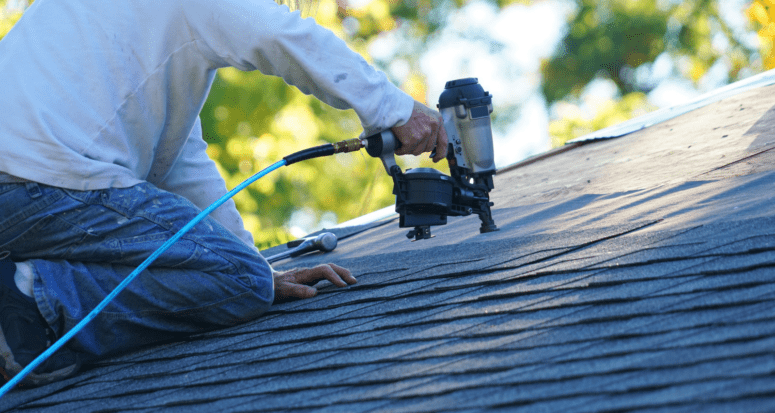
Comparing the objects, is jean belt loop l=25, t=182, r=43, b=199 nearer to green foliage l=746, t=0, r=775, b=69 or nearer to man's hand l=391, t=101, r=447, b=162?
man's hand l=391, t=101, r=447, b=162

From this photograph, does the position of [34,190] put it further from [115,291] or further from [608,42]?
[608,42]

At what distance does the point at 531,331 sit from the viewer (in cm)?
135

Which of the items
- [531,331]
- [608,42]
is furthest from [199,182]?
[608,42]

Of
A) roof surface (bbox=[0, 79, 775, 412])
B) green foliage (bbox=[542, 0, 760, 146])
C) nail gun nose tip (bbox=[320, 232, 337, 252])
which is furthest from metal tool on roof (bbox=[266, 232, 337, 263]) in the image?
green foliage (bbox=[542, 0, 760, 146])

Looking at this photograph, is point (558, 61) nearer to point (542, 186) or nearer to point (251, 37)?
point (542, 186)

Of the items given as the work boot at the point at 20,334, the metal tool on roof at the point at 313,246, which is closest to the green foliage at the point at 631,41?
the metal tool on roof at the point at 313,246

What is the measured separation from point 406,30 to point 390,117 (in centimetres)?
1686

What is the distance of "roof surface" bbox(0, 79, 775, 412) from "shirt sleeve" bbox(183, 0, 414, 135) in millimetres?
540

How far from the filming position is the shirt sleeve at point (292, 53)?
1.92 m

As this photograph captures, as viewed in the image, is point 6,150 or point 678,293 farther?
point 6,150

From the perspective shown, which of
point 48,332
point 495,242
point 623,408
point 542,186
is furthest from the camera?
point 542,186

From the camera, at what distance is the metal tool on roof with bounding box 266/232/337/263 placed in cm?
352

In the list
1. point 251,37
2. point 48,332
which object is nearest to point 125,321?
point 48,332

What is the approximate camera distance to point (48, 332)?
185cm
